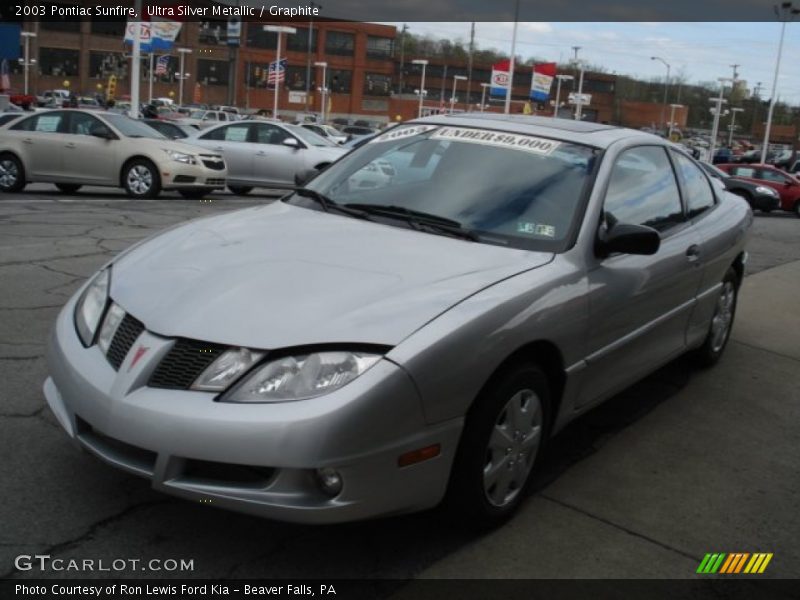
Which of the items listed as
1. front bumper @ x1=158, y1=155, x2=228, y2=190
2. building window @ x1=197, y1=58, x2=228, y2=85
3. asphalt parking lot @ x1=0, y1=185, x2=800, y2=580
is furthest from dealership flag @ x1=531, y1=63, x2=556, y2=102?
building window @ x1=197, y1=58, x2=228, y2=85

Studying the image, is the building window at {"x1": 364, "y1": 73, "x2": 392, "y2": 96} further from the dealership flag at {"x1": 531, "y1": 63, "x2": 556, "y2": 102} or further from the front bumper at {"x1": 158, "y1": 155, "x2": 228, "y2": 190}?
the front bumper at {"x1": 158, "y1": 155, "x2": 228, "y2": 190}

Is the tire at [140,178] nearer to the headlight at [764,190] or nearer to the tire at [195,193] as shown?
the tire at [195,193]

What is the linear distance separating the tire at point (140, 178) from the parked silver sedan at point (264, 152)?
2.24m

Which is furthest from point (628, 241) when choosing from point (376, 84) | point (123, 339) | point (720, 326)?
point (376, 84)

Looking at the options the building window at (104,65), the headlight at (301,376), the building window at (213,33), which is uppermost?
the building window at (213,33)

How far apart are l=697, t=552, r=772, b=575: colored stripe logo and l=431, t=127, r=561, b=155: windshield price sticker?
1.98m

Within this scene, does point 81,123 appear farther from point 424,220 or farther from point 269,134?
point 424,220

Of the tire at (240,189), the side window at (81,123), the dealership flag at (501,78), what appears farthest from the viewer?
the dealership flag at (501,78)

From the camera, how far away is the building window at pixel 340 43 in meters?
97.6

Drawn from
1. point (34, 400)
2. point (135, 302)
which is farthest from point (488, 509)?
point (34, 400)

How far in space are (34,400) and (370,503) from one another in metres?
2.26

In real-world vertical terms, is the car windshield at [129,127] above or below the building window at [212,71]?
below

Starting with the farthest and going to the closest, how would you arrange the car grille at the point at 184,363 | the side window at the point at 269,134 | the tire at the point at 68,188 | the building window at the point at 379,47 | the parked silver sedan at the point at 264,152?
the building window at the point at 379,47 → the side window at the point at 269,134 → the parked silver sedan at the point at 264,152 → the tire at the point at 68,188 → the car grille at the point at 184,363
